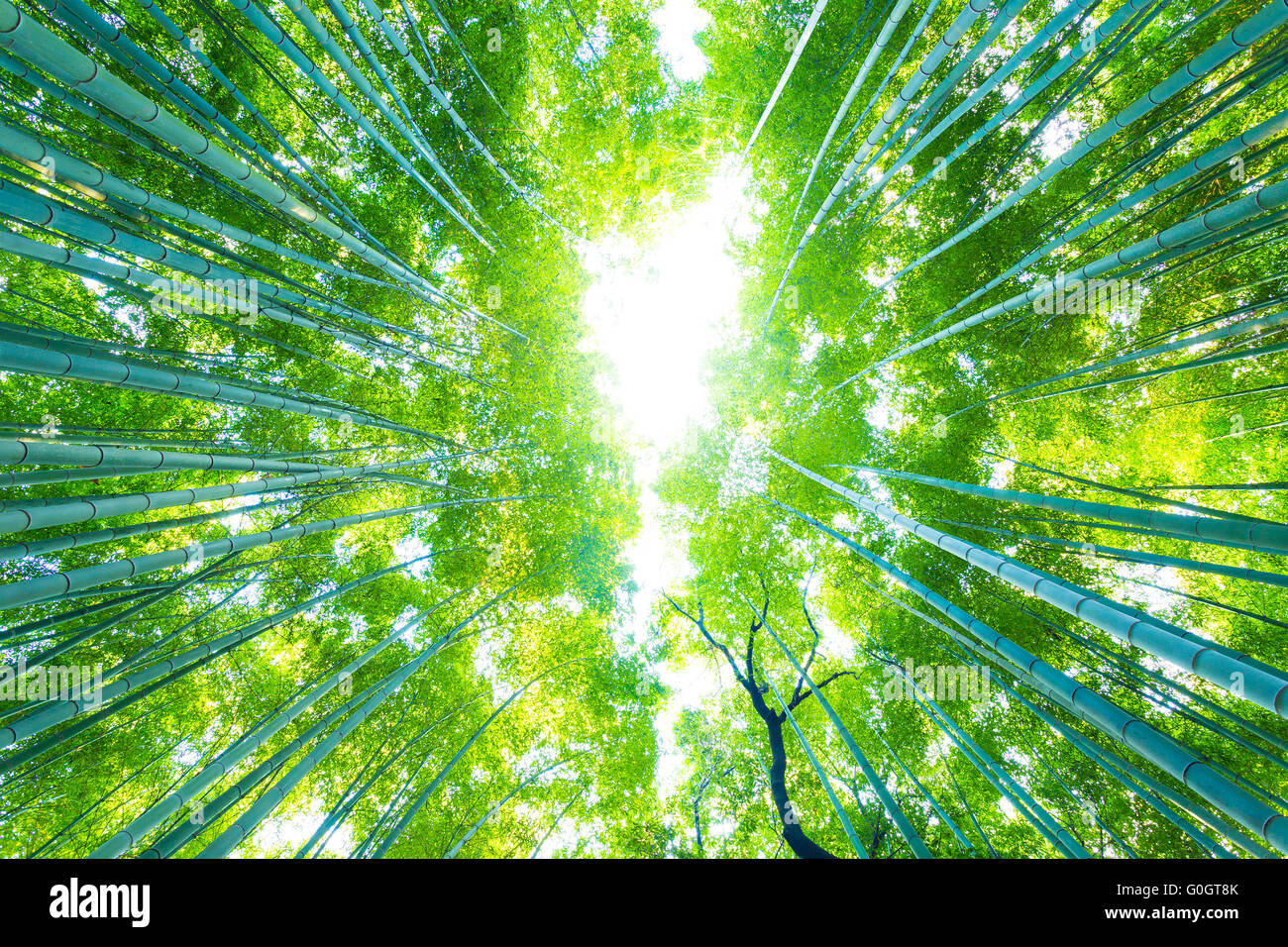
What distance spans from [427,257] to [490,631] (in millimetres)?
6577

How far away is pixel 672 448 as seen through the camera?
962 cm

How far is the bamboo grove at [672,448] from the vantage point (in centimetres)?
521

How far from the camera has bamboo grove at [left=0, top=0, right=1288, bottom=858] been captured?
521 centimetres

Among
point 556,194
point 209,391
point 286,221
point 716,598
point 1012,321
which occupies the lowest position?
point 716,598

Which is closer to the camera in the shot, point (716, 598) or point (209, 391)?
point (209, 391)
